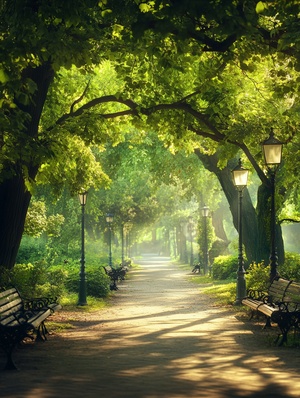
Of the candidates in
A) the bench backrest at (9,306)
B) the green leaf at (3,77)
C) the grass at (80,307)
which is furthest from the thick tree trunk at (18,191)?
the green leaf at (3,77)

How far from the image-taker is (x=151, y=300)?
82.9ft

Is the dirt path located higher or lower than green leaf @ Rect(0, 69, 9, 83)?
lower

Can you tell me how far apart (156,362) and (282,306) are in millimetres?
4772

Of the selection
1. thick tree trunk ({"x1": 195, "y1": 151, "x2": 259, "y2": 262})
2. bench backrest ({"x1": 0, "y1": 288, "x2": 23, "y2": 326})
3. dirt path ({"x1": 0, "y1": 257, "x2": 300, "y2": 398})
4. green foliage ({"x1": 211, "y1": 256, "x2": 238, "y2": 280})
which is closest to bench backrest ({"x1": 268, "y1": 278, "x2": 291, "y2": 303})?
dirt path ({"x1": 0, "y1": 257, "x2": 300, "y2": 398})

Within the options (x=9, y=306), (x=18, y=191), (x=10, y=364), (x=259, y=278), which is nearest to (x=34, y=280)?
(x=18, y=191)

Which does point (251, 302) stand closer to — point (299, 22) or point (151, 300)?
point (299, 22)

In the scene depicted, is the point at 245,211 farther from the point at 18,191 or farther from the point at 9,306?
the point at 9,306

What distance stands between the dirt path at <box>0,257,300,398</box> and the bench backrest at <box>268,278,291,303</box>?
856 mm

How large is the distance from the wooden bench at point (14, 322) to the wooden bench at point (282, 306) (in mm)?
4144

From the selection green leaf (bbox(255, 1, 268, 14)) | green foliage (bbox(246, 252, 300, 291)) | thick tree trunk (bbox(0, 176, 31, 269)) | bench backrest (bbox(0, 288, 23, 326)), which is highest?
green leaf (bbox(255, 1, 268, 14))

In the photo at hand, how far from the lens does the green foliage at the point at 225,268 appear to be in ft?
123

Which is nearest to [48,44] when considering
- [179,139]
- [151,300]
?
[179,139]

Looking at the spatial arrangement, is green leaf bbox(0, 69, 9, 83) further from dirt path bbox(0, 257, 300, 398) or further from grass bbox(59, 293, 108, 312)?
grass bbox(59, 293, 108, 312)

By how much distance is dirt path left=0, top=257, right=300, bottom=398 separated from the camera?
8555 mm
